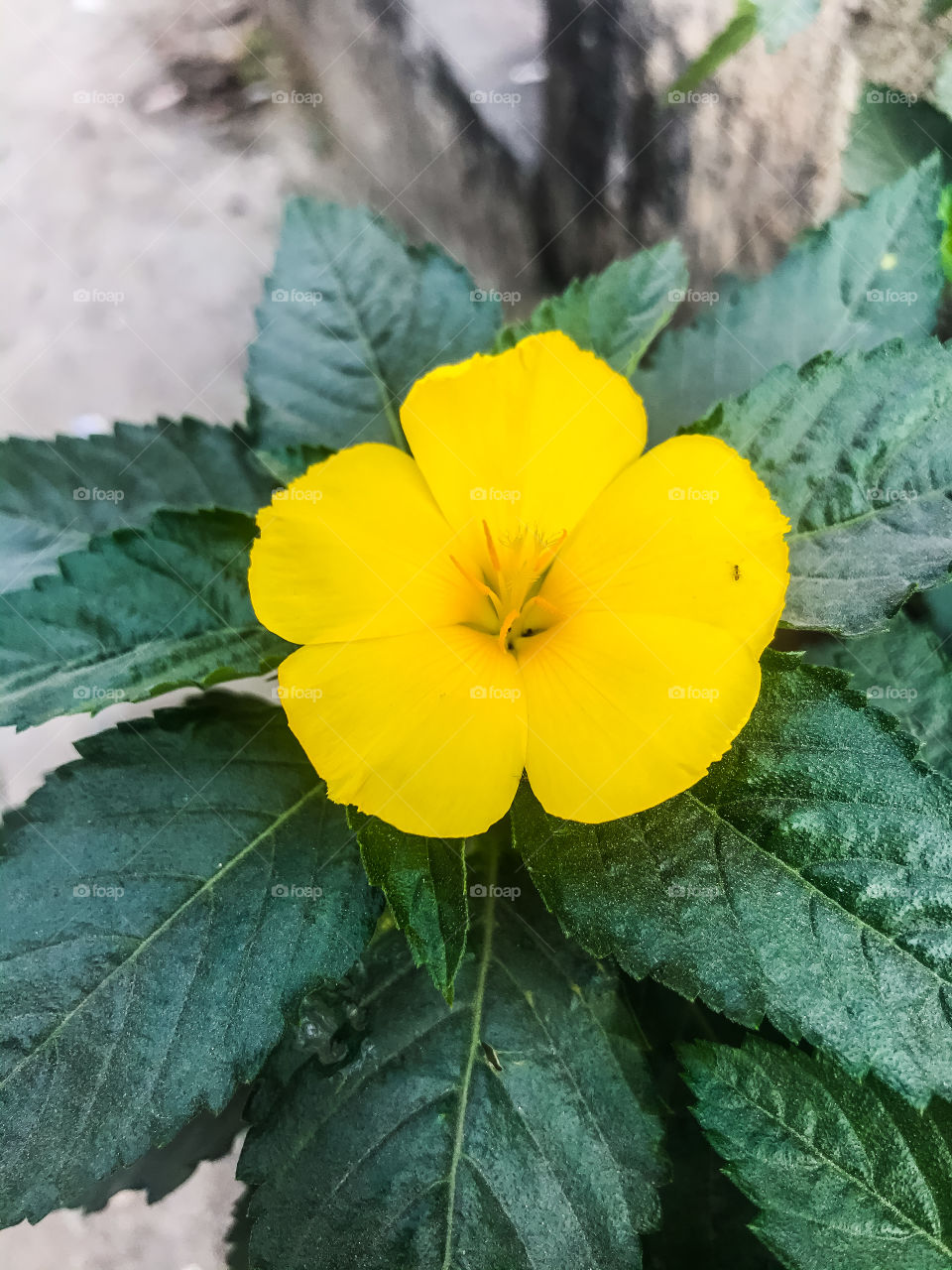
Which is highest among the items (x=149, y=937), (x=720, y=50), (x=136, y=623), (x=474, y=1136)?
(x=720, y=50)

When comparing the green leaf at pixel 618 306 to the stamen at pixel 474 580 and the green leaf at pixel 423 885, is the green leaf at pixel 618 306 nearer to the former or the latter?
the stamen at pixel 474 580

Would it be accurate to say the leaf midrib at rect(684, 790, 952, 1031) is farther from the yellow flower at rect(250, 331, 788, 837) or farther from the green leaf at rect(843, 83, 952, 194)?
the green leaf at rect(843, 83, 952, 194)

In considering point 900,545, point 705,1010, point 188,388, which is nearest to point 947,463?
point 900,545

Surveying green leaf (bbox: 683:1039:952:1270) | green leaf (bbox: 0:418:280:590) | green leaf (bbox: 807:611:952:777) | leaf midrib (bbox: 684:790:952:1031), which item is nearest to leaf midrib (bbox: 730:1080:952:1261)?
green leaf (bbox: 683:1039:952:1270)

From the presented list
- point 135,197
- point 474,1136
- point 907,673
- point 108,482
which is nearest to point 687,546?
point 907,673

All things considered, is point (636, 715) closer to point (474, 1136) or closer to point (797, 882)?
point (797, 882)

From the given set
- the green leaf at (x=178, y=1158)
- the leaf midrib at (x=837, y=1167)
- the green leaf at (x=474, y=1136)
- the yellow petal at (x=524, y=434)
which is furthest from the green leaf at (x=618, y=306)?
the green leaf at (x=178, y=1158)
